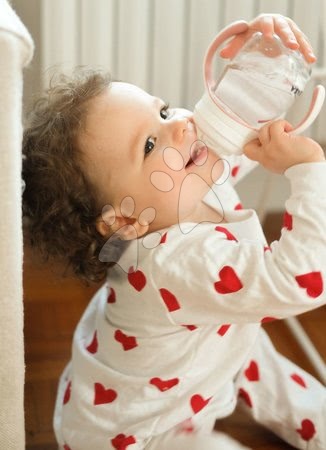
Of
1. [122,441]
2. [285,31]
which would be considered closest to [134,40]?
[285,31]

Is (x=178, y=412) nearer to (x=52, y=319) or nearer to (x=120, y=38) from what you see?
(x=52, y=319)

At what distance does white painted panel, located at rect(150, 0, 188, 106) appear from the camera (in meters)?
1.47

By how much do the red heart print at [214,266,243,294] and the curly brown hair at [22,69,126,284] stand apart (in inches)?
7.4

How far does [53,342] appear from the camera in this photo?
1419mm

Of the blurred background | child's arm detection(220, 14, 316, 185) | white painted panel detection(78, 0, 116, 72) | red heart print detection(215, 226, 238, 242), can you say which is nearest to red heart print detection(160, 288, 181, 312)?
red heart print detection(215, 226, 238, 242)

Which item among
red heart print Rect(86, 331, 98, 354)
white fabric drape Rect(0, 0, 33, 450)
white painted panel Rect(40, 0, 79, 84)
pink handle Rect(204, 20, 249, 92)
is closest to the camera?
white fabric drape Rect(0, 0, 33, 450)

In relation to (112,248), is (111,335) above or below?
below

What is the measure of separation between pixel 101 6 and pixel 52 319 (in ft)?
1.91

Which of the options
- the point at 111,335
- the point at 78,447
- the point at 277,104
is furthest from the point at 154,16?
A: the point at 78,447

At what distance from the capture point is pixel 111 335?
1085 millimetres

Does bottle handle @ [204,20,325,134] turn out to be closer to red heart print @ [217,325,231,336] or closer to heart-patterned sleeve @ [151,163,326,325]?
heart-patterned sleeve @ [151,163,326,325]

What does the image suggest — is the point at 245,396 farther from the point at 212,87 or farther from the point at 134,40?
the point at 134,40

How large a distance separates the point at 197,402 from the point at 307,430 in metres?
0.20

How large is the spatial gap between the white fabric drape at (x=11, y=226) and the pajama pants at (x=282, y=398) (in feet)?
1.23
